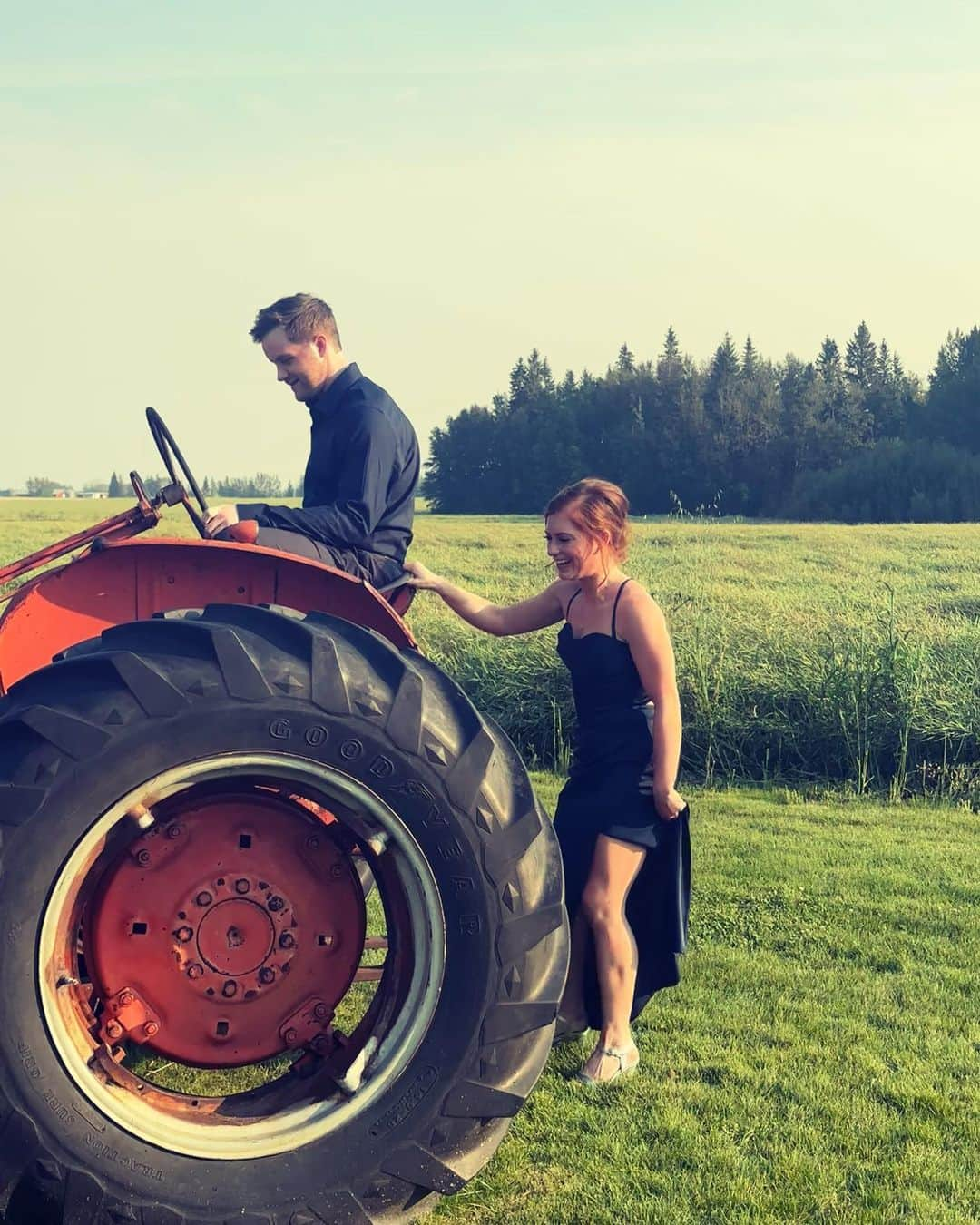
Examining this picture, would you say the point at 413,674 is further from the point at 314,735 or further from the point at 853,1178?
the point at 853,1178

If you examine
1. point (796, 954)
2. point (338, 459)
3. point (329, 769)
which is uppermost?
point (338, 459)

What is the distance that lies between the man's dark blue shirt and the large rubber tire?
34.8 inches

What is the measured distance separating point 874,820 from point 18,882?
19.5ft

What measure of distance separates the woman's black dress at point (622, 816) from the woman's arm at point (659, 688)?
6cm

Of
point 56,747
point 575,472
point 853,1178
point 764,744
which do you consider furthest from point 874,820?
point 575,472

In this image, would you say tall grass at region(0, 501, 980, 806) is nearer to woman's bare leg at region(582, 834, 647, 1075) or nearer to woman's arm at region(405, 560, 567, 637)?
woman's arm at region(405, 560, 567, 637)

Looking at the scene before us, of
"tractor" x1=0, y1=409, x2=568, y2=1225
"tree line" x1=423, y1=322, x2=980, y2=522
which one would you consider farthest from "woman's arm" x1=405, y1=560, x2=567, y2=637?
"tree line" x1=423, y1=322, x2=980, y2=522

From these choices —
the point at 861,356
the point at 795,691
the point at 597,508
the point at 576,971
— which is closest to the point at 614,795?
the point at 576,971

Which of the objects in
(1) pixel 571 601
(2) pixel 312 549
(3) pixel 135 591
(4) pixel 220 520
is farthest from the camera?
(1) pixel 571 601

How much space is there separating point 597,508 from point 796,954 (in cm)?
222

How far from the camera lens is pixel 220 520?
3.40m

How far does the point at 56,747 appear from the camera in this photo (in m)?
2.53

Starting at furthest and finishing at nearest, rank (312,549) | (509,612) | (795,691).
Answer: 1. (795,691)
2. (509,612)
3. (312,549)

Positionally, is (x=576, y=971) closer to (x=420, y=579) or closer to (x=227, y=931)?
(x=420, y=579)
